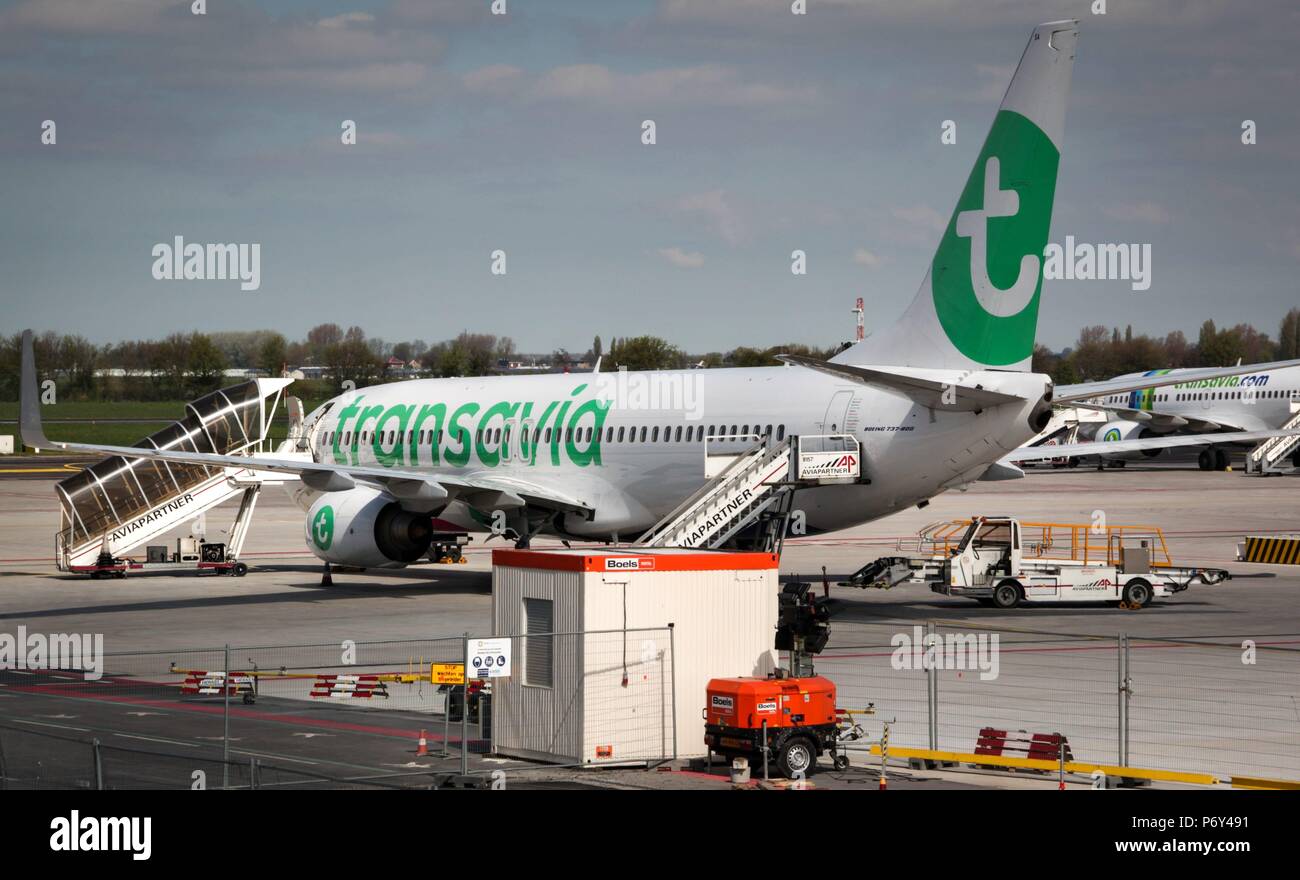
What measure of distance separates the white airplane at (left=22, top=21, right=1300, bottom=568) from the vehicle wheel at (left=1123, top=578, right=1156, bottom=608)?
4268mm

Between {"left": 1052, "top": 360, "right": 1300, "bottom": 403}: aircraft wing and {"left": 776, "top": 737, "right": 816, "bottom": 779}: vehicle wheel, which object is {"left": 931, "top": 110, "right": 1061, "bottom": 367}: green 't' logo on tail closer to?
{"left": 1052, "top": 360, "right": 1300, "bottom": 403}: aircraft wing

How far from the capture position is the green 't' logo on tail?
31.1 m

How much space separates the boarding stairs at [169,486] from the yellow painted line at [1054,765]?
3119 cm

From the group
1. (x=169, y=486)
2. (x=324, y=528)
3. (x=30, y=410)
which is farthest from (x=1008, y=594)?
(x=169, y=486)

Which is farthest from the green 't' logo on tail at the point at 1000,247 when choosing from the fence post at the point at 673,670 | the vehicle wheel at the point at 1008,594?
the fence post at the point at 673,670

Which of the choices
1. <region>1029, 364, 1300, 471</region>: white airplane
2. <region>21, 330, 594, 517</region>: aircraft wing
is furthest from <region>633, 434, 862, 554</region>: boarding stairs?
<region>1029, 364, 1300, 471</region>: white airplane

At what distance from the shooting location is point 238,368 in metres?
104

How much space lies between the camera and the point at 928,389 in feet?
100

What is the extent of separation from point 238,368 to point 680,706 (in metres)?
87.6

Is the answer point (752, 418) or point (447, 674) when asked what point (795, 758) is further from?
point (752, 418)

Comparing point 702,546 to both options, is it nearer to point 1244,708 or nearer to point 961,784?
point 1244,708

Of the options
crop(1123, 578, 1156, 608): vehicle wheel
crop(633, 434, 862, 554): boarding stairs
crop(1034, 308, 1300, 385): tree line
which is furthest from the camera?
crop(1034, 308, 1300, 385): tree line

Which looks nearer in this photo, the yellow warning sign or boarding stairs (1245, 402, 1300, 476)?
the yellow warning sign

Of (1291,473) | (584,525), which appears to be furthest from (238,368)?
(584,525)
